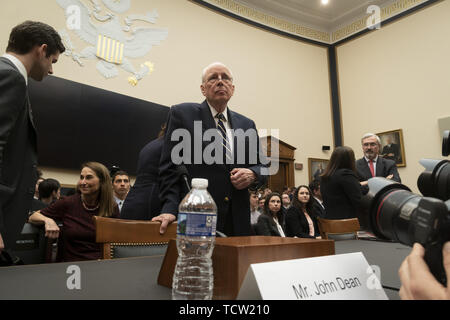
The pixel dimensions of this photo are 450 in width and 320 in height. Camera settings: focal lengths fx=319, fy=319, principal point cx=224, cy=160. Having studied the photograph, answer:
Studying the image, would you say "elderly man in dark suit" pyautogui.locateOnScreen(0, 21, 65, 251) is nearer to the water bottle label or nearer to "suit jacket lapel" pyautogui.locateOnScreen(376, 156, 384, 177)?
the water bottle label

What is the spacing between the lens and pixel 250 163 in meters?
1.49

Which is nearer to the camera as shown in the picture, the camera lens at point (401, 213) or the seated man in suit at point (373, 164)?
the camera lens at point (401, 213)

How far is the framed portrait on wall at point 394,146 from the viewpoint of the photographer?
7062 mm

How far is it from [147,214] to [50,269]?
97 centimetres

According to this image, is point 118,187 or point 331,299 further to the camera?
point 118,187

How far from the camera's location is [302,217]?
3.68 m

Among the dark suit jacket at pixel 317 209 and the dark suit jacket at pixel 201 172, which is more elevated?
the dark suit jacket at pixel 201 172

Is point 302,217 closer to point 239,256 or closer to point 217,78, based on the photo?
point 217,78

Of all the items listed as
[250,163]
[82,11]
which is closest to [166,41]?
[82,11]

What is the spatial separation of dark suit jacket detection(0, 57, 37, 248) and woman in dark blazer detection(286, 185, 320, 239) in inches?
104

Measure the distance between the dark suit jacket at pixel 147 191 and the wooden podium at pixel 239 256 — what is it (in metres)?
1.15

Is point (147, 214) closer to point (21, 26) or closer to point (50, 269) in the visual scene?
point (50, 269)

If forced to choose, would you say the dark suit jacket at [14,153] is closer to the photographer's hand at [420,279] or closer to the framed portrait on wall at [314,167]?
the photographer's hand at [420,279]

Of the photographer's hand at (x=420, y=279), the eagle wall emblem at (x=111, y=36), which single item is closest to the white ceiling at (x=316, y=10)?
the eagle wall emblem at (x=111, y=36)
